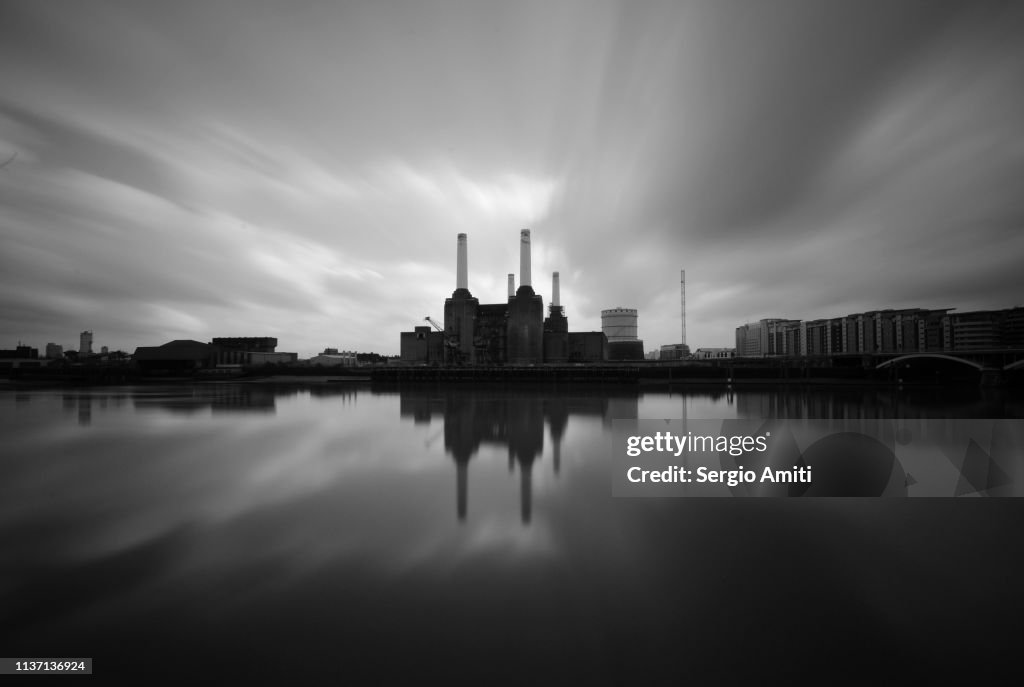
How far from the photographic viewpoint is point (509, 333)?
7506cm

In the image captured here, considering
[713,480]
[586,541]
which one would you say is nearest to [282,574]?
[586,541]

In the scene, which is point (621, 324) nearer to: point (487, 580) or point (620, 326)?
point (620, 326)

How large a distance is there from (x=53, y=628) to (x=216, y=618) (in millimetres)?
1289

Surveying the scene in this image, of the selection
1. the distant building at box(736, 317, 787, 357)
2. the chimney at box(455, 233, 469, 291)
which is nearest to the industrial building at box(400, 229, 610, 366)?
the chimney at box(455, 233, 469, 291)

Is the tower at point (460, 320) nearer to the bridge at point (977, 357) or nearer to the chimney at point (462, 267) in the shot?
the chimney at point (462, 267)

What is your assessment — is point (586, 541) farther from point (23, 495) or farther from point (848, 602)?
point (23, 495)

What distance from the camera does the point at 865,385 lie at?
46.2m

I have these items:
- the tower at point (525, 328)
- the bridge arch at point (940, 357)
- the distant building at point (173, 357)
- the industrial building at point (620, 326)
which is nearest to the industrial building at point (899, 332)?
the bridge arch at point (940, 357)

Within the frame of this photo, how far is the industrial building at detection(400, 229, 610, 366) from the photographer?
75.0 metres

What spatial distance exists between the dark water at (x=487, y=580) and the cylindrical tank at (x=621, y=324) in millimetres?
99475

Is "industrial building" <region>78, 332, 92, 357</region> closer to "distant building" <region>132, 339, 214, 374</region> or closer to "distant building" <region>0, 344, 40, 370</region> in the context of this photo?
"distant building" <region>0, 344, 40, 370</region>

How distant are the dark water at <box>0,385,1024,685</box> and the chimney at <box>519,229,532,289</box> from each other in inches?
2765

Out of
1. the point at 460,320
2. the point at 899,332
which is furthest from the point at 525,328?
the point at 899,332

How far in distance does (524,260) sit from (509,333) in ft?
48.4
